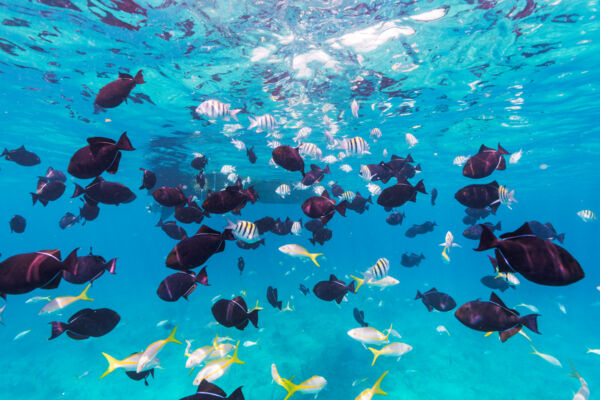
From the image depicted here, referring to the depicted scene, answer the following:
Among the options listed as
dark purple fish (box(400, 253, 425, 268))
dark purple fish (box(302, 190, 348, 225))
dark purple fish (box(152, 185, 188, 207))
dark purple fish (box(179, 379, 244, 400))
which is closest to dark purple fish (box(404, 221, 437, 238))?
dark purple fish (box(400, 253, 425, 268))

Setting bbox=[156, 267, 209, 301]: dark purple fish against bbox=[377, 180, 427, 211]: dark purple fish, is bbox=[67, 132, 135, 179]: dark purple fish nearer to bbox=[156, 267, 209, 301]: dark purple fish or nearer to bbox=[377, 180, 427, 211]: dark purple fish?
bbox=[156, 267, 209, 301]: dark purple fish

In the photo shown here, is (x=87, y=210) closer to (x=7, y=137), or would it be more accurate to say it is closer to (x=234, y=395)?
(x=234, y=395)

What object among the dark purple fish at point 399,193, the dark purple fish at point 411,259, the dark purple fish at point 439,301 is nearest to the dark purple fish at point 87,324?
the dark purple fish at point 399,193

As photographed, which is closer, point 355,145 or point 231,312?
point 231,312

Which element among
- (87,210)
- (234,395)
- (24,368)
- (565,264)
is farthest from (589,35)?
(24,368)

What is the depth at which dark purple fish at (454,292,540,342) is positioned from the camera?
3148mm

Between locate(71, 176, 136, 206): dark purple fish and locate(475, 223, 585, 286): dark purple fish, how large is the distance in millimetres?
4946

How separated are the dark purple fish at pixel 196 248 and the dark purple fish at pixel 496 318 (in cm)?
307

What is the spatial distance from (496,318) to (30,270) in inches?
190

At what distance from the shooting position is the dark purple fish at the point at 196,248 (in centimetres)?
292

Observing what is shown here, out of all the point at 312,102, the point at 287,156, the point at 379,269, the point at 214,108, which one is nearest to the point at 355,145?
the point at 287,156

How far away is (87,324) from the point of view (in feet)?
12.8

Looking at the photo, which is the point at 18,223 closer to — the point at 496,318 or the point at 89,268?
the point at 89,268

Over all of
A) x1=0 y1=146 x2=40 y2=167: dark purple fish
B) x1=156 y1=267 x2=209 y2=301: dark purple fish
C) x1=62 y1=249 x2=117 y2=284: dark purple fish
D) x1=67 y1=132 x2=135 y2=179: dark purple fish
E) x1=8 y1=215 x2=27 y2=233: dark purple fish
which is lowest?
x1=156 y1=267 x2=209 y2=301: dark purple fish
